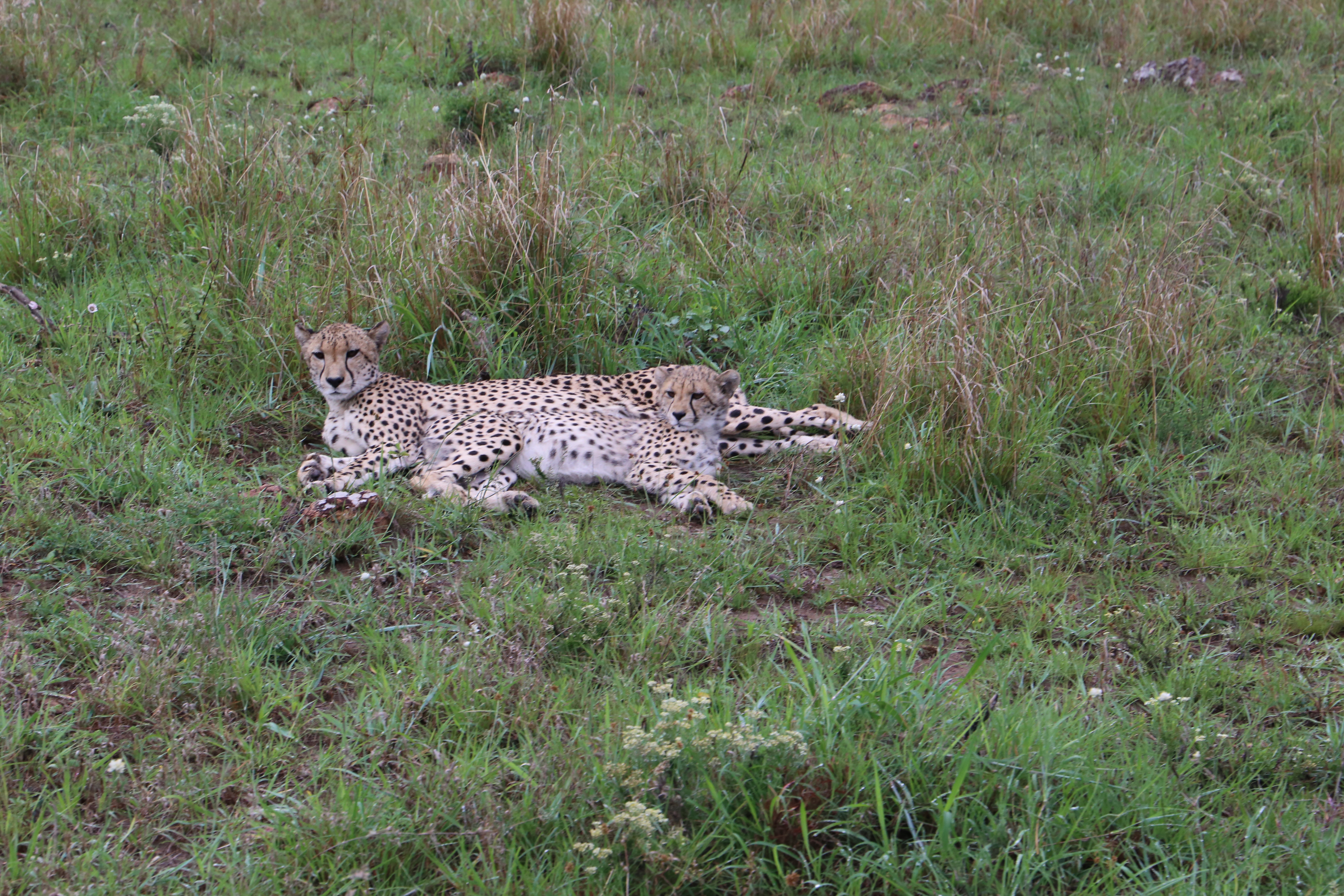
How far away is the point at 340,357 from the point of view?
4.59 metres

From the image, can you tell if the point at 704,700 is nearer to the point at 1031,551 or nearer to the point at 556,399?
the point at 1031,551

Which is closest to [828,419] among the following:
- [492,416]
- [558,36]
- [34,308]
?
[492,416]

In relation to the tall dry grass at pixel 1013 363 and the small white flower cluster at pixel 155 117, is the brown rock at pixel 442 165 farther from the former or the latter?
the tall dry grass at pixel 1013 363

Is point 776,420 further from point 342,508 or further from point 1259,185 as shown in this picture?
point 1259,185

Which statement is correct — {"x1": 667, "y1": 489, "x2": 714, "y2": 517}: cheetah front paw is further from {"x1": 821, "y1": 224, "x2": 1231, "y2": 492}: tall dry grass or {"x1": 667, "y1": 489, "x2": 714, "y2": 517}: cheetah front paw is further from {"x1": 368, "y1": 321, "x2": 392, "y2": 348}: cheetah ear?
{"x1": 368, "y1": 321, "x2": 392, "y2": 348}: cheetah ear

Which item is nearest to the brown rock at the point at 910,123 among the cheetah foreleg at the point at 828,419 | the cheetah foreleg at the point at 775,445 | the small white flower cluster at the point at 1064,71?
the small white flower cluster at the point at 1064,71

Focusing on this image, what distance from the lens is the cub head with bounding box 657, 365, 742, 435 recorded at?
4.62 m

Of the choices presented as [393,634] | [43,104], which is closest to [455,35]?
[43,104]

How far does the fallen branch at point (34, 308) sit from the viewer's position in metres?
4.93

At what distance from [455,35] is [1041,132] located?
377 cm

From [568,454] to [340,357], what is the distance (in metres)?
0.95

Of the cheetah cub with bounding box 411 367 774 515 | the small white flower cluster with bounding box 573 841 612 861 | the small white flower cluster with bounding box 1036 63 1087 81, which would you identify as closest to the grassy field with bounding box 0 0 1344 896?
the small white flower cluster with bounding box 573 841 612 861

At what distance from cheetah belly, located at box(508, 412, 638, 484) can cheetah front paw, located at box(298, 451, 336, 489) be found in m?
0.67

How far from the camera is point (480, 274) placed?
5008mm
